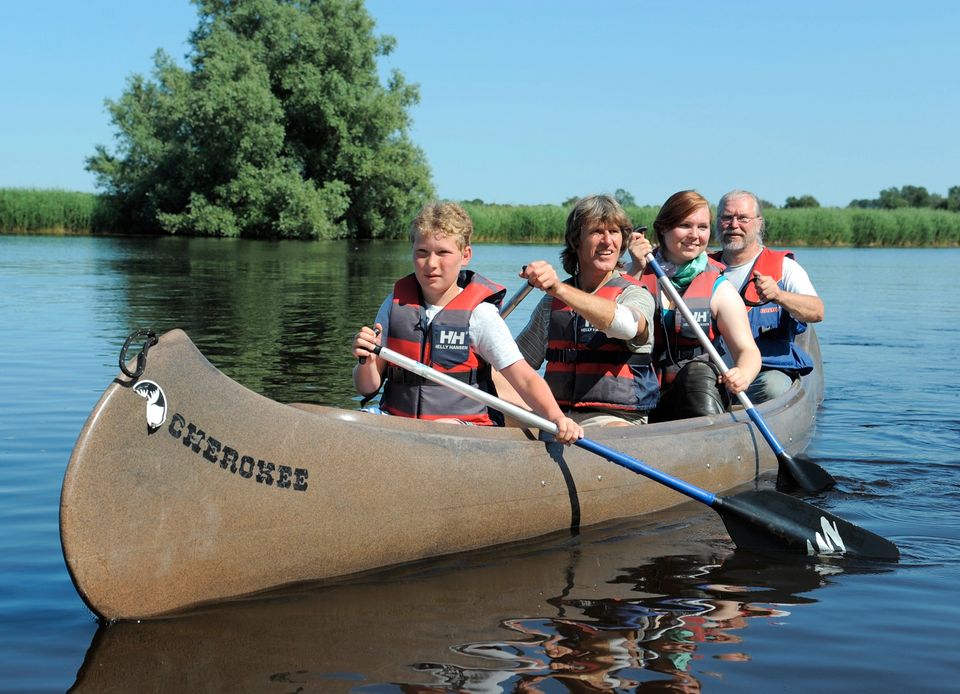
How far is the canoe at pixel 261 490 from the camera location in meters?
3.14

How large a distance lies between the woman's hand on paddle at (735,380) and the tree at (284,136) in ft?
101

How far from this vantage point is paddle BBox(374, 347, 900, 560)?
4.40 meters

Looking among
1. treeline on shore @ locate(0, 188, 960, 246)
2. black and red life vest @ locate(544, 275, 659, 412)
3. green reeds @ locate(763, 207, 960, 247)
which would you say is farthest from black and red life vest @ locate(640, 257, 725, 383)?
green reeds @ locate(763, 207, 960, 247)

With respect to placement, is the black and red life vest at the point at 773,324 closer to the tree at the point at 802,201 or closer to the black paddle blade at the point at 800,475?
the black paddle blade at the point at 800,475

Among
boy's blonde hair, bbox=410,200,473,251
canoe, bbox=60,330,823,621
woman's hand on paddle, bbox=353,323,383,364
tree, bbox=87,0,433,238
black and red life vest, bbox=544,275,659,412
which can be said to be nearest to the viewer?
canoe, bbox=60,330,823,621

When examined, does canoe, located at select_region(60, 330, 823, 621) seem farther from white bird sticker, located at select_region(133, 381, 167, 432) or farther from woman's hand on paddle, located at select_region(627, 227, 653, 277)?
woman's hand on paddle, located at select_region(627, 227, 653, 277)

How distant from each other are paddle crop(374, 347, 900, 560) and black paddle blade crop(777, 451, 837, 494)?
3.05 feet

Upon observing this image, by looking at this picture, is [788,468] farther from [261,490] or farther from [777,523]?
[261,490]

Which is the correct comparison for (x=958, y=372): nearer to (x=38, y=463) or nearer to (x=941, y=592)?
(x=941, y=592)

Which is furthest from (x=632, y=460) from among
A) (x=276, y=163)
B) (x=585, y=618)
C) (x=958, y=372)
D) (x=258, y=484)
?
(x=276, y=163)

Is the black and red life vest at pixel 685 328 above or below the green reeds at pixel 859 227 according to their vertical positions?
below

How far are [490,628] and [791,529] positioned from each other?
5.27 ft

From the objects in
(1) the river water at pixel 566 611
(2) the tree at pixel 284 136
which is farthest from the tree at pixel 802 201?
(1) the river water at pixel 566 611

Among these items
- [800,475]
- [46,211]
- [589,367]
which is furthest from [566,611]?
[46,211]
